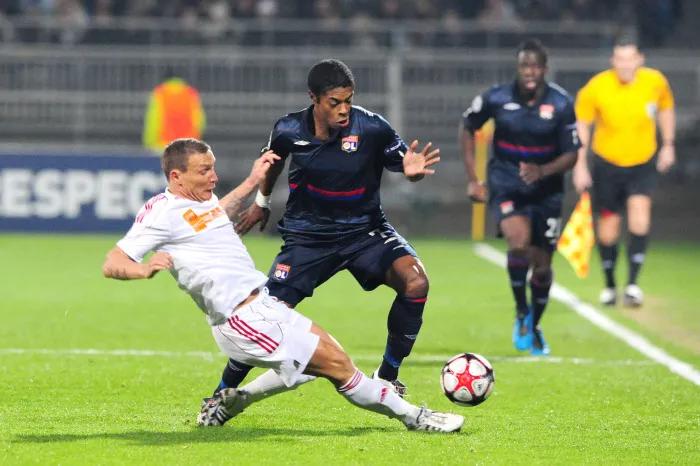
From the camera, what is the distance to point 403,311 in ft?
24.8

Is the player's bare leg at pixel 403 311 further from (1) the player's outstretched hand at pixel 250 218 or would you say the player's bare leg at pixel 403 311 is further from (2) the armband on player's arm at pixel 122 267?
(2) the armband on player's arm at pixel 122 267

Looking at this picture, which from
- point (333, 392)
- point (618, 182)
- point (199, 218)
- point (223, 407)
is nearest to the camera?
point (199, 218)

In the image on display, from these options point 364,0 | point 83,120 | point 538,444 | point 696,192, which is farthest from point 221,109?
point 538,444

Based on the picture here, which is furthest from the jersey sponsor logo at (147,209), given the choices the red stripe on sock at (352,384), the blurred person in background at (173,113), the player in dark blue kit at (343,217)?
the blurred person in background at (173,113)

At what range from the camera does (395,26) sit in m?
24.3

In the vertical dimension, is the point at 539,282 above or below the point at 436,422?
below

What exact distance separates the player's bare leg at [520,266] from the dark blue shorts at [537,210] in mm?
67

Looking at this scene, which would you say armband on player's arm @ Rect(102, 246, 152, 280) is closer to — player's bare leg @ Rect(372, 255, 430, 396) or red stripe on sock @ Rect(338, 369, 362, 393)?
red stripe on sock @ Rect(338, 369, 362, 393)

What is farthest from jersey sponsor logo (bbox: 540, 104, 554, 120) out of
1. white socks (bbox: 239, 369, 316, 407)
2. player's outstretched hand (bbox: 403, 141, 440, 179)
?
white socks (bbox: 239, 369, 316, 407)

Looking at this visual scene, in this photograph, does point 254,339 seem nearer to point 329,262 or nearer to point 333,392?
→ point 329,262

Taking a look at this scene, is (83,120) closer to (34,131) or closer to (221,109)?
(34,131)

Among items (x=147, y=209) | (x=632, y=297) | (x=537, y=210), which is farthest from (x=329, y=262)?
(x=632, y=297)

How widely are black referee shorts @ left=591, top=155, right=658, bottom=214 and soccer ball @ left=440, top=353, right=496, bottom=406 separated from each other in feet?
21.5

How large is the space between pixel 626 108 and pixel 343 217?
6266 millimetres
